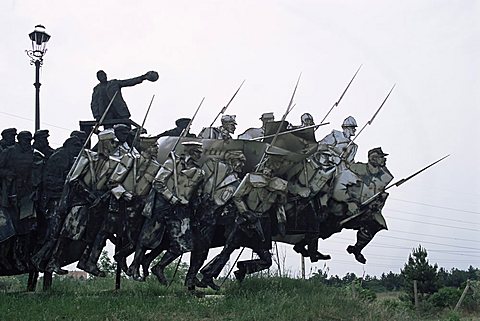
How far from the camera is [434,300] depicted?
24781 millimetres

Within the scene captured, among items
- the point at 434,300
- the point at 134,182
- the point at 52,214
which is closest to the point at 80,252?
the point at 52,214

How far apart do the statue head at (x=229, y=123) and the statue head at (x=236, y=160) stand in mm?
1160

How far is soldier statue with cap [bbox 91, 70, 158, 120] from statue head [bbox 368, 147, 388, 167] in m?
4.44

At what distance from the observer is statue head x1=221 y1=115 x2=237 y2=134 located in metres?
14.9

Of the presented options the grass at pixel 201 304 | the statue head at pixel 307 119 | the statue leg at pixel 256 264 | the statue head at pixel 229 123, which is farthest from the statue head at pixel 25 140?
the statue head at pixel 307 119

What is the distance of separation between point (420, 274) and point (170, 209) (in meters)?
16.3

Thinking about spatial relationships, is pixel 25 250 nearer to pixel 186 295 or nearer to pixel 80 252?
pixel 80 252

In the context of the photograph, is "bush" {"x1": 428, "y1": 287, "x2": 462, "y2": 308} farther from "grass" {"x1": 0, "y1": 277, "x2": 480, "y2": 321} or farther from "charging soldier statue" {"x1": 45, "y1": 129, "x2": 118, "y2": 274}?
"charging soldier statue" {"x1": 45, "y1": 129, "x2": 118, "y2": 274}

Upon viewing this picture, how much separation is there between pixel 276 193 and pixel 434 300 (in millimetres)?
13244

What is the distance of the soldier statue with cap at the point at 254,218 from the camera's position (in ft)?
42.9

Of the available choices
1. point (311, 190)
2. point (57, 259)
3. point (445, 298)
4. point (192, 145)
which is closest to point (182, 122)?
point (192, 145)

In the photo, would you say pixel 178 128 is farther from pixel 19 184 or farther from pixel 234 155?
pixel 19 184

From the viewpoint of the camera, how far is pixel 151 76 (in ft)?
51.0

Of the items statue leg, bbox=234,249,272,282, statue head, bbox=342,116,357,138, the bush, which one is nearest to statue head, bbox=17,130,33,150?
statue leg, bbox=234,249,272,282
